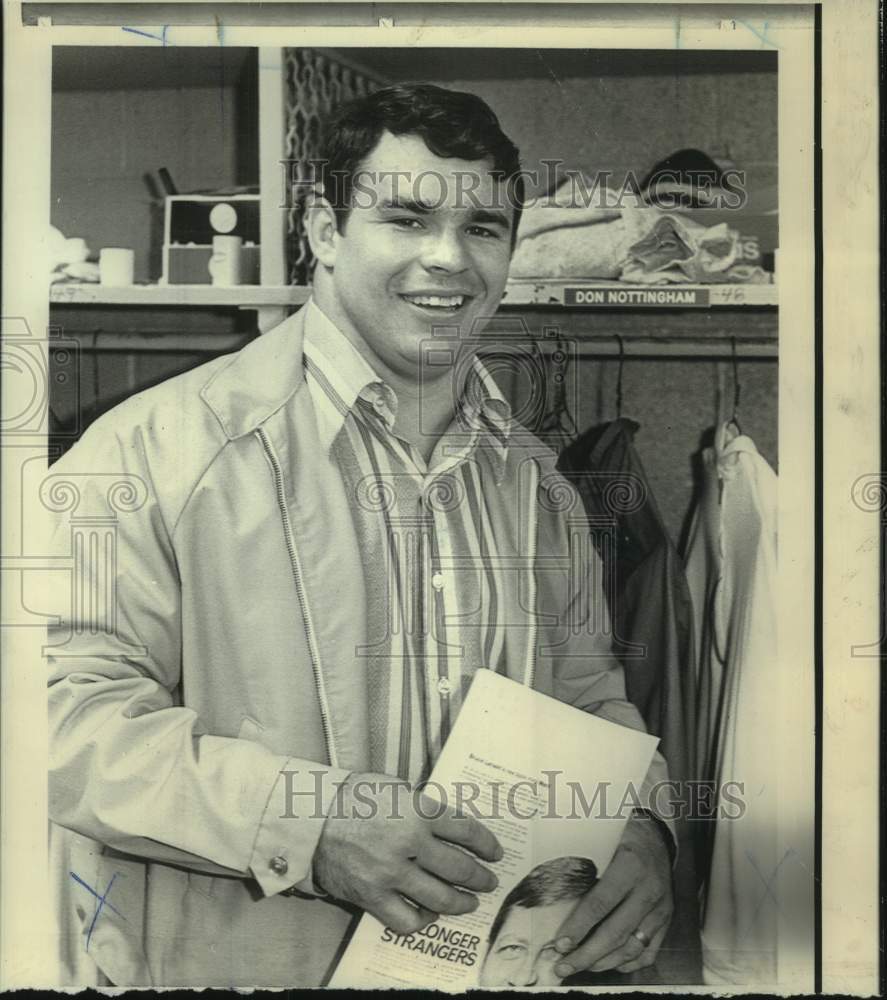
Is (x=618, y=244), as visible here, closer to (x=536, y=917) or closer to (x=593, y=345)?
(x=593, y=345)

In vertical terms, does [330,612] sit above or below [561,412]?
below

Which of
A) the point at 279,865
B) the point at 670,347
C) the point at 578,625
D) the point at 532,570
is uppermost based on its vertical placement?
the point at 670,347

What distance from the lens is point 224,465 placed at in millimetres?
2439

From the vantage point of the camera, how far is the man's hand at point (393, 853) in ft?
7.93

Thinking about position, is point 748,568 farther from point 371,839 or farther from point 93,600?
point 93,600

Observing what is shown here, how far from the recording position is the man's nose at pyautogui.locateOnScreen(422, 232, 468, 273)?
2451mm

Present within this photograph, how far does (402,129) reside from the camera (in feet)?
8.08

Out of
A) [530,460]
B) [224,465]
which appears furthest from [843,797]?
[224,465]

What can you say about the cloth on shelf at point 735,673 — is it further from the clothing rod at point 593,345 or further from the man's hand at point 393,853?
the man's hand at point 393,853

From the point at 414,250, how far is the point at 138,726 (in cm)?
101

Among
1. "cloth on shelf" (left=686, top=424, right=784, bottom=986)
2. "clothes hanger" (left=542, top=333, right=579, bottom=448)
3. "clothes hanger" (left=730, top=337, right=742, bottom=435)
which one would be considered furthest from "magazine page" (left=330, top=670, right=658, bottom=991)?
"clothes hanger" (left=730, top=337, right=742, bottom=435)

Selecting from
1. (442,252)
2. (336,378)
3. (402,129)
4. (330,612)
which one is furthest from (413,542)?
(402,129)

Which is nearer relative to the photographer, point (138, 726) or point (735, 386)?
point (138, 726)

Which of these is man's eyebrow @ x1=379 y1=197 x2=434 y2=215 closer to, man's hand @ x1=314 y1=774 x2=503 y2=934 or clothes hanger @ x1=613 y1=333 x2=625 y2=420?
clothes hanger @ x1=613 y1=333 x2=625 y2=420
